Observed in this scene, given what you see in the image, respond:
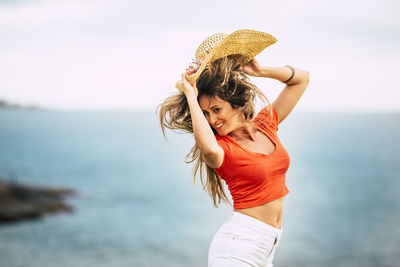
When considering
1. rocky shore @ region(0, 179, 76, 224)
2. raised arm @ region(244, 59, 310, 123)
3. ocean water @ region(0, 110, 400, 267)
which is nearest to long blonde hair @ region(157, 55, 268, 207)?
raised arm @ region(244, 59, 310, 123)

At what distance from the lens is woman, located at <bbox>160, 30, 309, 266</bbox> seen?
7.45 ft

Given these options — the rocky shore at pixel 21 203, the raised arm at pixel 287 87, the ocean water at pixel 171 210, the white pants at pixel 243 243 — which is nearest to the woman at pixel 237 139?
the white pants at pixel 243 243

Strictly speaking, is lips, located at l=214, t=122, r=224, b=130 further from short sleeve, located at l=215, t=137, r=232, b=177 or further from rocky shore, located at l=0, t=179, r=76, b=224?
rocky shore, located at l=0, t=179, r=76, b=224

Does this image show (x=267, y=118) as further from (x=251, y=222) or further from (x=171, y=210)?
(x=171, y=210)

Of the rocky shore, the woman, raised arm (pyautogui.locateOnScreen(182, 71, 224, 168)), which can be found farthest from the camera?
the rocky shore

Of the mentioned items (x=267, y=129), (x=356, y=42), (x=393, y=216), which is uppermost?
(x=356, y=42)

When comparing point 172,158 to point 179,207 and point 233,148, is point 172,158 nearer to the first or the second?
point 179,207

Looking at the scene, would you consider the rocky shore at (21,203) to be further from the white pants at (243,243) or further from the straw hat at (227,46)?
the straw hat at (227,46)

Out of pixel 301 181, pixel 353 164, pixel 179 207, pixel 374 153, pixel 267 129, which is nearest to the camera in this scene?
pixel 267 129

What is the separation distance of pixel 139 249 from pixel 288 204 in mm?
32326

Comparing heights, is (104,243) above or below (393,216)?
below

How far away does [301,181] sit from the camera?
3401 inches

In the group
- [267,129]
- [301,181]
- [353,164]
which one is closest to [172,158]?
[301,181]

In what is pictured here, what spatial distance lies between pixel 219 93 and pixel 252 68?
0.40 metres
